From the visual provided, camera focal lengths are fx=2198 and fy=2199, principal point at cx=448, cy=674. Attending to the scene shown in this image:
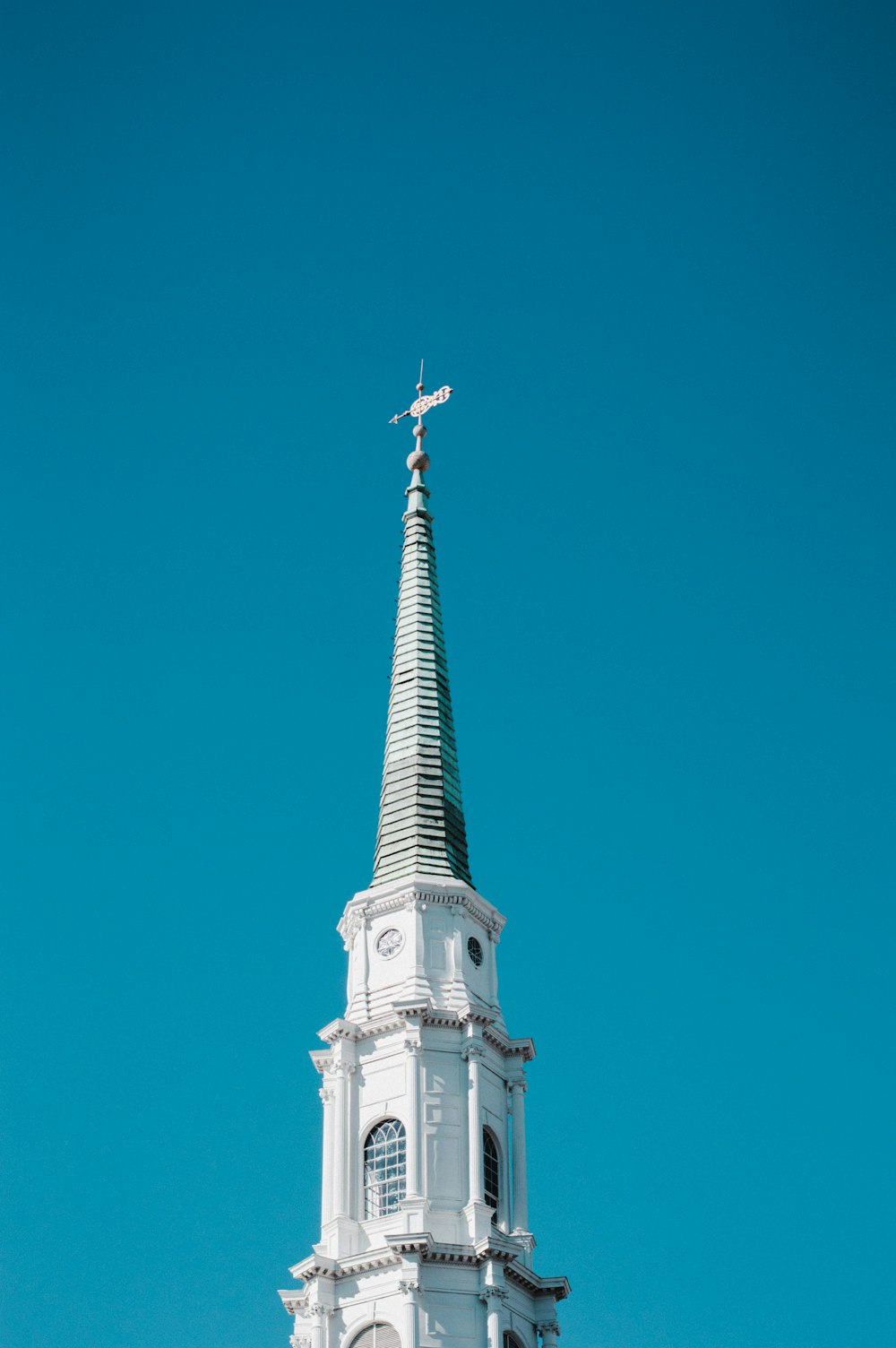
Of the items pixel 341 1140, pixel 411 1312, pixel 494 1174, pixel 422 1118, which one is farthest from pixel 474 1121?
pixel 411 1312

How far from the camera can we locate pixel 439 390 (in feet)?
273

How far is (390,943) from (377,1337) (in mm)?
12611

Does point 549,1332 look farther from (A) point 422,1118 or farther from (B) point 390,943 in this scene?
(B) point 390,943

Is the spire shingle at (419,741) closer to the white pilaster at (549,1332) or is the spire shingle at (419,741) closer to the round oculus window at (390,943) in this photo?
the round oculus window at (390,943)

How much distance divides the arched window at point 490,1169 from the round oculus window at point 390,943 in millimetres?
6440

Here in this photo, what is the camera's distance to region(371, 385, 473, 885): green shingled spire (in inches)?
2815

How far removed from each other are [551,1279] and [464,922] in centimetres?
1141

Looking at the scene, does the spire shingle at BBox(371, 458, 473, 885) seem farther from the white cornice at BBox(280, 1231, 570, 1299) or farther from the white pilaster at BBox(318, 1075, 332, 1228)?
the white cornice at BBox(280, 1231, 570, 1299)

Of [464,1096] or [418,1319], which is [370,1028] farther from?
[418,1319]

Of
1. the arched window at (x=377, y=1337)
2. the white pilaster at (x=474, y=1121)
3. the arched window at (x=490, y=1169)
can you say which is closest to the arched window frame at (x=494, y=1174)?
the arched window at (x=490, y=1169)

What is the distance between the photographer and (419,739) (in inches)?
2940

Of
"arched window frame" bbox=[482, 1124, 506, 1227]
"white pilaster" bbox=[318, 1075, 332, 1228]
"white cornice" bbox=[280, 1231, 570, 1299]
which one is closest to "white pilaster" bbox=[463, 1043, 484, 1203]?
"arched window frame" bbox=[482, 1124, 506, 1227]

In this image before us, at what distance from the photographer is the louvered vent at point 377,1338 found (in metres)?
61.1

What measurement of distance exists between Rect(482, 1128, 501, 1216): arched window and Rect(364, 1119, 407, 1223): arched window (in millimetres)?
2511
